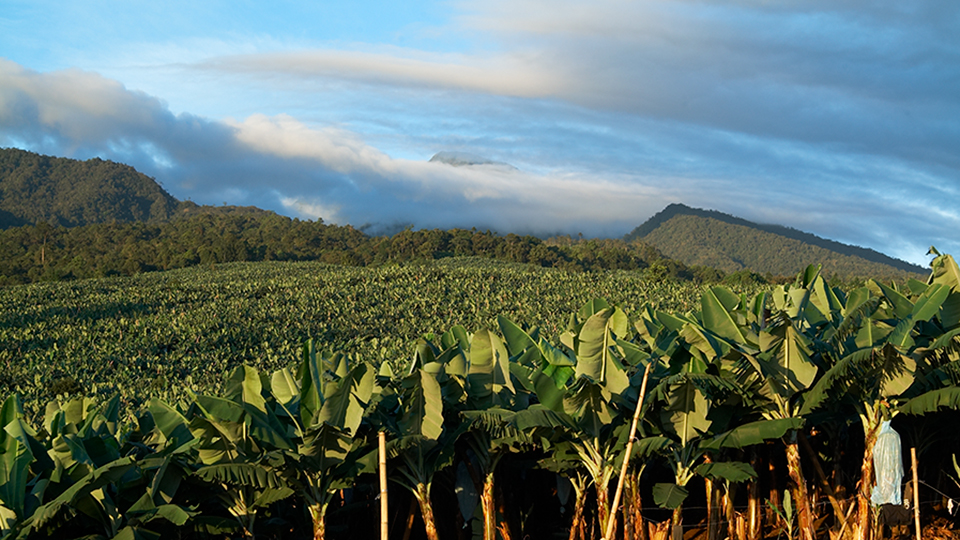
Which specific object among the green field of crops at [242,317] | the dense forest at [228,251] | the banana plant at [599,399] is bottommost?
the green field of crops at [242,317]

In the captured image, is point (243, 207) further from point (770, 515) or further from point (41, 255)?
point (770, 515)

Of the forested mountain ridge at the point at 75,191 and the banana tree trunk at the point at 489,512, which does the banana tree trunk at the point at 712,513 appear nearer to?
the banana tree trunk at the point at 489,512

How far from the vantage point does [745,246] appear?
147000 millimetres

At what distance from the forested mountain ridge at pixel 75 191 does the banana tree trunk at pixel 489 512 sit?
135 m

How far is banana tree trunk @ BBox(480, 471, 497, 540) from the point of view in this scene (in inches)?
216

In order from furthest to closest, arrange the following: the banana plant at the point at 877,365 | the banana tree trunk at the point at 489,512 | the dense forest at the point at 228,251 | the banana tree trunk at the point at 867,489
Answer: the dense forest at the point at 228,251 < the banana tree trunk at the point at 489,512 < the banana tree trunk at the point at 867,489 < the banana plant at the point at 877,365

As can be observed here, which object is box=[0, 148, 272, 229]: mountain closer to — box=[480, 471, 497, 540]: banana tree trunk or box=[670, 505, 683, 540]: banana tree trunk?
box=[480, 471, 497, 540]: banana tree trunk

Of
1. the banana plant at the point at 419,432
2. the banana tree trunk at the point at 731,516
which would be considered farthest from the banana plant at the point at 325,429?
the banana tree trunk at the point at 731,516

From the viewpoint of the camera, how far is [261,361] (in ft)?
74.9

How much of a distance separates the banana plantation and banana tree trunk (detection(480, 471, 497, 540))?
0.6 inches

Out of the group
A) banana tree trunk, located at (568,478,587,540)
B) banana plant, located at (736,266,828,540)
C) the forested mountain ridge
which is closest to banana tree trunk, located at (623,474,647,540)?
banana tree trunk, located at (568,478,587,540)

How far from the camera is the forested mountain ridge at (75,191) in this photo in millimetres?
127562

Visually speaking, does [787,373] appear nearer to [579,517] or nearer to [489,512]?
[579,517]

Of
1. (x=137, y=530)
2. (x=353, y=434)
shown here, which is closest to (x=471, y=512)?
(x=353, y=434)
